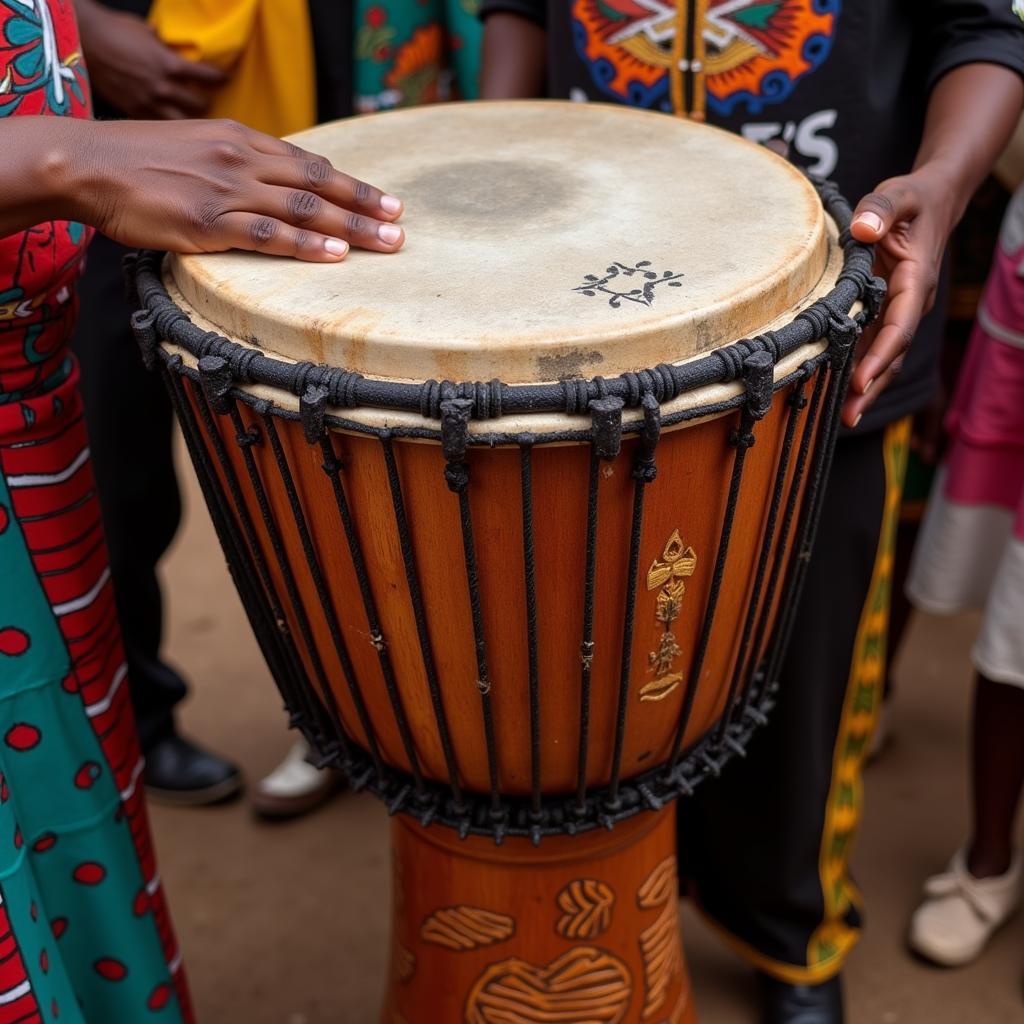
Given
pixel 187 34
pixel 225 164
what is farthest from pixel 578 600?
pixel 187 34

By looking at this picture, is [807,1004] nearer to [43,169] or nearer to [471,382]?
[471,382]

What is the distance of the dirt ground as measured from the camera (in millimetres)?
1840

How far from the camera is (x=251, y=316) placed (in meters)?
1.02

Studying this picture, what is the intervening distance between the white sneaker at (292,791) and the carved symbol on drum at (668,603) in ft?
3.72

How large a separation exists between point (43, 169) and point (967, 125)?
3.06 feet

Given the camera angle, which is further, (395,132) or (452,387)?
(395,132)

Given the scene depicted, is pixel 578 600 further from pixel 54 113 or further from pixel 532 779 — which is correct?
pixel 54 113

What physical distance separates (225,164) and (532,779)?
63cm

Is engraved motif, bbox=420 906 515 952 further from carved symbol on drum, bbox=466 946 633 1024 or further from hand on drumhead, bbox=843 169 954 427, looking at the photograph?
hand on drumhead, bbox=843 169 954 427

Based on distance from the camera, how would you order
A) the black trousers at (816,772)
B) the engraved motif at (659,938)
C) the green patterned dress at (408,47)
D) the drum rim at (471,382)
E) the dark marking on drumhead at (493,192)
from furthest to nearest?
the green patterned dress at (408,47) → the black trousers at (816,772) → the engraved motif at (659,938) → the dark marking on drumhead at (493,192) → the drum rim at (471,382)

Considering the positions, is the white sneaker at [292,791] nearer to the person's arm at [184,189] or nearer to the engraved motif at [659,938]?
the engraved motif at [659,938]

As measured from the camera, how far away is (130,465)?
2047mm

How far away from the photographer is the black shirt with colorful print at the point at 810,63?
138 centimetres

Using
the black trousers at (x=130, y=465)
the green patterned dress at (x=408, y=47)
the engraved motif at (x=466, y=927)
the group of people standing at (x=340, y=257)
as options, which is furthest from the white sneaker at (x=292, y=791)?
the green patterned dress at (x=408, y=47)
